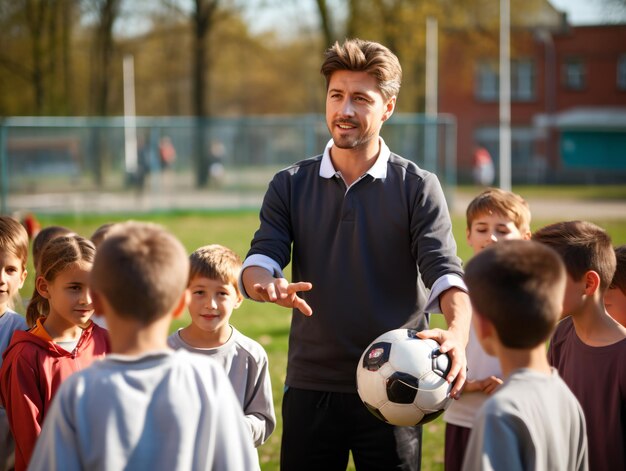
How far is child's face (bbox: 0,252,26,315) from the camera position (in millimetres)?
4391

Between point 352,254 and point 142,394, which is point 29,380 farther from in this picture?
point 352,254

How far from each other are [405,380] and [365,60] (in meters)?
1.44

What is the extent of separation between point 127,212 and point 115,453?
2459cm

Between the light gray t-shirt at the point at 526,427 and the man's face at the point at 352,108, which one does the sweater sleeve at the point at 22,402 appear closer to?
the man's face at the point at 352,108

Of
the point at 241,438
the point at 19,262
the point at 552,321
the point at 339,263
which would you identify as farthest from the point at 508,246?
the point at 19,262

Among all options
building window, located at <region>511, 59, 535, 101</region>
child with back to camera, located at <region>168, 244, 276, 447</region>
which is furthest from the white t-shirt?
building window, located at <region>511, 59, 535, 101</region>

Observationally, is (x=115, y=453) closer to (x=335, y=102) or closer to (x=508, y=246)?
(x=508, y=246)

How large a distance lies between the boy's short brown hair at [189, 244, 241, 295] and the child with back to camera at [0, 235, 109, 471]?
19.9 inches

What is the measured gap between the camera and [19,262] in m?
4.54

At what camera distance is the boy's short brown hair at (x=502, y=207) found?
5.03 m

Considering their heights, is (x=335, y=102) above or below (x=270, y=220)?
above

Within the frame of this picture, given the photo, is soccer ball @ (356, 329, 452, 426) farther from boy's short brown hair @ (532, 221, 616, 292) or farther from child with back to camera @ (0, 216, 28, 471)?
child with back to camera @ (0, 216, 28, 471)

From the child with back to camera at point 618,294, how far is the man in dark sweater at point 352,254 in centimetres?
106

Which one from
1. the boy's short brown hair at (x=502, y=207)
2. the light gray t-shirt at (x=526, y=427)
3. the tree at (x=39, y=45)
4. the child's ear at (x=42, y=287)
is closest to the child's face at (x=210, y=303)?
the child's ear at (x=42, y=287)
